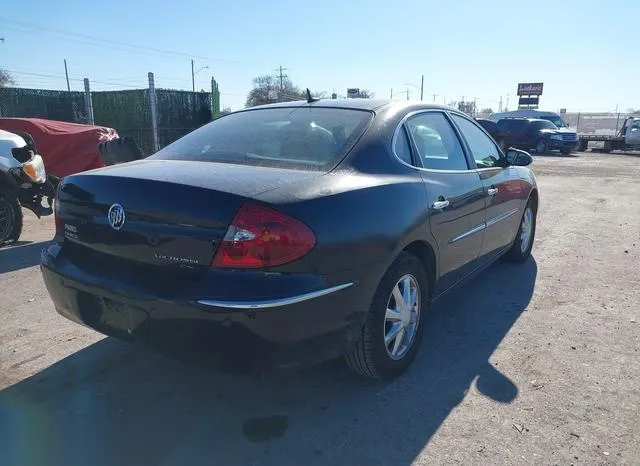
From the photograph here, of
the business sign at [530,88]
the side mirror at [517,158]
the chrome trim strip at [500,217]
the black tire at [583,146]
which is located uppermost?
the business sign at [530,88]

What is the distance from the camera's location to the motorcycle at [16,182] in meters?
6.17

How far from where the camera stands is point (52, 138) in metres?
8.45

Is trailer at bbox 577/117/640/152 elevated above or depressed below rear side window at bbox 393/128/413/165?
below

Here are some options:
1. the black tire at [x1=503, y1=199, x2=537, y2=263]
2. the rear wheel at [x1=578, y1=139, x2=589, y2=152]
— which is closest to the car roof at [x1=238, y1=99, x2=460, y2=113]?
the black tire at [x1=503, y1=199, x2=537, y2=263]

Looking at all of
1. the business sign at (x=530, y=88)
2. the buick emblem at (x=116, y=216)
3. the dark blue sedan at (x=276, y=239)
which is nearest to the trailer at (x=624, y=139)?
the dark blue sedan at (x=276, y=239)

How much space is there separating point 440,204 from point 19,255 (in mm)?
4819

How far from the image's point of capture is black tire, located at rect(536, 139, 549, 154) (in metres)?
26.9

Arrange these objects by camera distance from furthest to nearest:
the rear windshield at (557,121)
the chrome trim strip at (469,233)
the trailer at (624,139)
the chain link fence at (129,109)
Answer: the rear windshield at (557,121)
the trailer at (624,139)
the chain link fence at (129,109)
the chrome trim strip at (469,233)

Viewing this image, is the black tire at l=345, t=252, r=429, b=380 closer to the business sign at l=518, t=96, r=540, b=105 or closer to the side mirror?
the side mirror

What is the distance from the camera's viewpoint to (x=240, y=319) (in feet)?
7.49

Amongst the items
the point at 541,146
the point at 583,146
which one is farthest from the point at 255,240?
the point at 583,146

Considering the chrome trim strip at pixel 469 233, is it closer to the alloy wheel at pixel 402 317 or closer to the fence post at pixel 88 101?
the alloy wheel at pixel 402 317

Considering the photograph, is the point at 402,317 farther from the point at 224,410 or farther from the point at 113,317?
the point at 113,317

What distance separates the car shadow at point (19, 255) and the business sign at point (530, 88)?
65755 mm
